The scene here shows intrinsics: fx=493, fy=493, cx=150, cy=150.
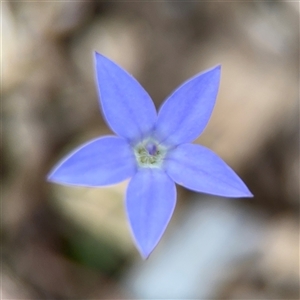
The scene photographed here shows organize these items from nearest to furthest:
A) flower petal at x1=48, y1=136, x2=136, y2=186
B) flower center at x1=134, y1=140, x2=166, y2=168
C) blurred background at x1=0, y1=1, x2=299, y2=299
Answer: flower petal at x1=48, y1=136, x2=136, y2=186 < flower center at x1=134, y1=140, x2=166, y2=168 < blurred background at x1=0, y1=1, x2=299, y2=299

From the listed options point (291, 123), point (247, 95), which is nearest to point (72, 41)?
point (247, 95)

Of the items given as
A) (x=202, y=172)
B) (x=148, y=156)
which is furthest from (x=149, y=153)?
(x=202, y=172)

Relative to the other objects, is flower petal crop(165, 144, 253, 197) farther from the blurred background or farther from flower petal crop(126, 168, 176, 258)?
the blurred background

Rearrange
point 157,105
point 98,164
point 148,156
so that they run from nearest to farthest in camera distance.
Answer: point 98,164
point 148,156
point 157,105

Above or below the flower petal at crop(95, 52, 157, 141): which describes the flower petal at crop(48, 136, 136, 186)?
below

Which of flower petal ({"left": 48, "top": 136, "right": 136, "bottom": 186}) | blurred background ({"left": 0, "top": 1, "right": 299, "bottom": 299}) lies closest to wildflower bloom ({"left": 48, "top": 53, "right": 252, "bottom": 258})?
flower petal ({"left": 48, "top": 136, "right": 136, "bottom": 186})

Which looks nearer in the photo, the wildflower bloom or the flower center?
the wildflower bloom

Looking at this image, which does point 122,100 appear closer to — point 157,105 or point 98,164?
point 98,164
